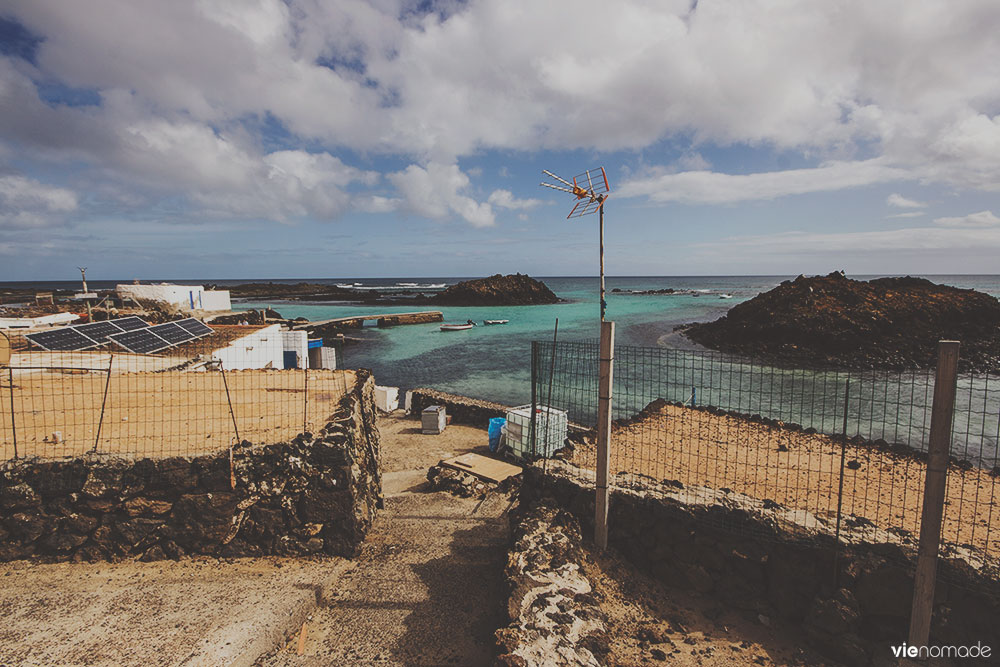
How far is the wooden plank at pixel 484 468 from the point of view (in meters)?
9.22

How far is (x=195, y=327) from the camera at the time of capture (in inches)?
617

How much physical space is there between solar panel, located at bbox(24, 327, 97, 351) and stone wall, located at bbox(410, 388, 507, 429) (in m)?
9.54

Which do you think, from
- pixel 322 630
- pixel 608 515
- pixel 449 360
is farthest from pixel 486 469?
pixel 449 360

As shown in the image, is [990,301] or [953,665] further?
[990,301]

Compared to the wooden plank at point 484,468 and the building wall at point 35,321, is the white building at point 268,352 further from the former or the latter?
the building wall at point 35,321

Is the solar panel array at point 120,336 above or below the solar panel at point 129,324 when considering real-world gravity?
below

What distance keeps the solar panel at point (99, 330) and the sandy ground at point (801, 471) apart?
13.1 metres

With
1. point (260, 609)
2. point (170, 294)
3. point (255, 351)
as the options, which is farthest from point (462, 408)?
point (170, 294)

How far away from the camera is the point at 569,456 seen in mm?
8617

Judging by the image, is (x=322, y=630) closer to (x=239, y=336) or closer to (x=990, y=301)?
(x=239, y=336)

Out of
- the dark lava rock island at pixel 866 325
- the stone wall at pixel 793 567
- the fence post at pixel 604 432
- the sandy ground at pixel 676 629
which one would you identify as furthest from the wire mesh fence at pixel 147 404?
the dark lava rock island at pixel 866 325

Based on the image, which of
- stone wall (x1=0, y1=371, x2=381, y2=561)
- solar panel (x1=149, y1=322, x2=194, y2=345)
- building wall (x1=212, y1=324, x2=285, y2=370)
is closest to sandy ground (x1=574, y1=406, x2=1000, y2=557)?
stone wall (x1=0, y1=371, x2=381, y2=561)

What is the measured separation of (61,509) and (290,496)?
2492 mm

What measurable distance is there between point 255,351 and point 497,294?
234 ft
